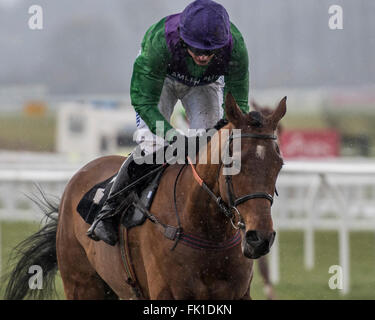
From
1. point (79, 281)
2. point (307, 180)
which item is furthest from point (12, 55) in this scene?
point (79, 281)

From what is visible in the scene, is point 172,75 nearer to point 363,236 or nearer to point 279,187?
point 279,187

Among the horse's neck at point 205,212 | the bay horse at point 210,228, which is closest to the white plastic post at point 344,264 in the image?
the bay horse at point 210,228

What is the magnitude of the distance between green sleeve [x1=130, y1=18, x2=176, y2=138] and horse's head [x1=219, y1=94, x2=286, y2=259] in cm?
62

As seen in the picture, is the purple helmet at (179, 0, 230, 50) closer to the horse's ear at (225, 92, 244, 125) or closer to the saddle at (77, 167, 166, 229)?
the horse's ear at (225, 92, 244, 125)

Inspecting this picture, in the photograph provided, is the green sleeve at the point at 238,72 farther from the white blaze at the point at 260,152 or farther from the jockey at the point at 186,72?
the white blaze at the point at 260,152

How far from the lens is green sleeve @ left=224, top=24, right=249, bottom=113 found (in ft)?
11.7

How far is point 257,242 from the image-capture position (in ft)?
9.21

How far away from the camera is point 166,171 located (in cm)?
361

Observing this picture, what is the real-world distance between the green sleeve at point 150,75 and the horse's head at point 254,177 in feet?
2.03

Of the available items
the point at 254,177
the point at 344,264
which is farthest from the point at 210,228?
the point at 344,264

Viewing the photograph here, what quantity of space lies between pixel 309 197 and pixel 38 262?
3740mm

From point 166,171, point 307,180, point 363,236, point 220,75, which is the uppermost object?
point 220,75

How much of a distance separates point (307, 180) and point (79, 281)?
5.99 m

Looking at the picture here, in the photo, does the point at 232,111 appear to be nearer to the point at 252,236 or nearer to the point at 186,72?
the point at 252,236
